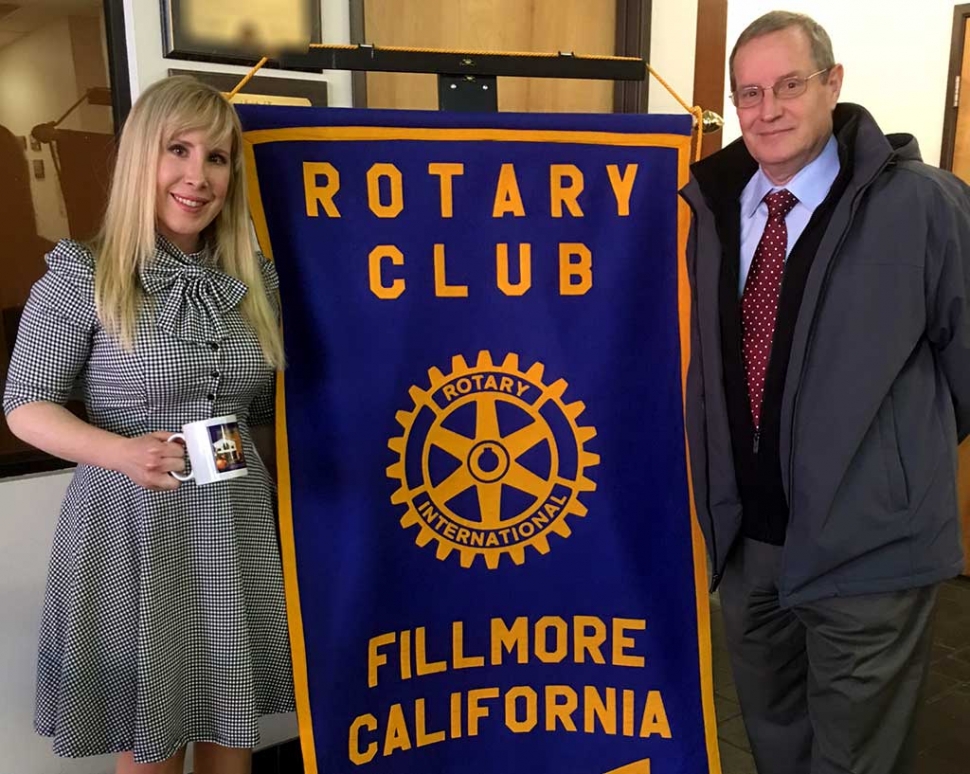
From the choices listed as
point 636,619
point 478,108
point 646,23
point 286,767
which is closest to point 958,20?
point 646,23

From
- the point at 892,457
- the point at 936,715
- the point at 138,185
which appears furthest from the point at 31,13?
the point at 936,715

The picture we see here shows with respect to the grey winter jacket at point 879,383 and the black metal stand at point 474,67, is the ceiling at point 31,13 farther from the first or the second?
the grey winter jacket at point 879,383

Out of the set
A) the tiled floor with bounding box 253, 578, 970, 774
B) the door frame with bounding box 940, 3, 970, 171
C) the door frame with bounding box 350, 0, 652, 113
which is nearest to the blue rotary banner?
the tiled floor with bounding box 253, 578, 970, 774

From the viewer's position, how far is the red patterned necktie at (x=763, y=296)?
1.54 metres

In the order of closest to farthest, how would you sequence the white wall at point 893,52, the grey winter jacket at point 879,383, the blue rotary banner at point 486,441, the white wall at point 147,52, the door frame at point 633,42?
the grey winter jacket at point 879,383 < the blue rotary banner at point 486,441 < the white wall at point 147,52 < the door frame at point 633,42 < the white wall at point 893,52

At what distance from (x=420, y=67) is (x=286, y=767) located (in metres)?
1.62

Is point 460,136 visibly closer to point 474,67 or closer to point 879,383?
point 474,67

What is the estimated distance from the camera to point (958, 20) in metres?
3.46

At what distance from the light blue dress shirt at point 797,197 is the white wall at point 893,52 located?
232cm

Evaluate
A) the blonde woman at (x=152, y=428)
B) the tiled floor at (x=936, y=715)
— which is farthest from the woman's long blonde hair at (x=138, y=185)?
the tiled floor at (x=936, y=715)

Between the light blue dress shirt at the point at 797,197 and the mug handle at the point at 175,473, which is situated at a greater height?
the light blue dress shirt at the point at 797,197

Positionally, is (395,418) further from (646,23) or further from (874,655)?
(646,23)

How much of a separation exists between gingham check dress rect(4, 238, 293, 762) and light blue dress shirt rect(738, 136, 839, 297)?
2.83ft

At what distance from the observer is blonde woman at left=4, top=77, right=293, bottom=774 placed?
1.32 meters
